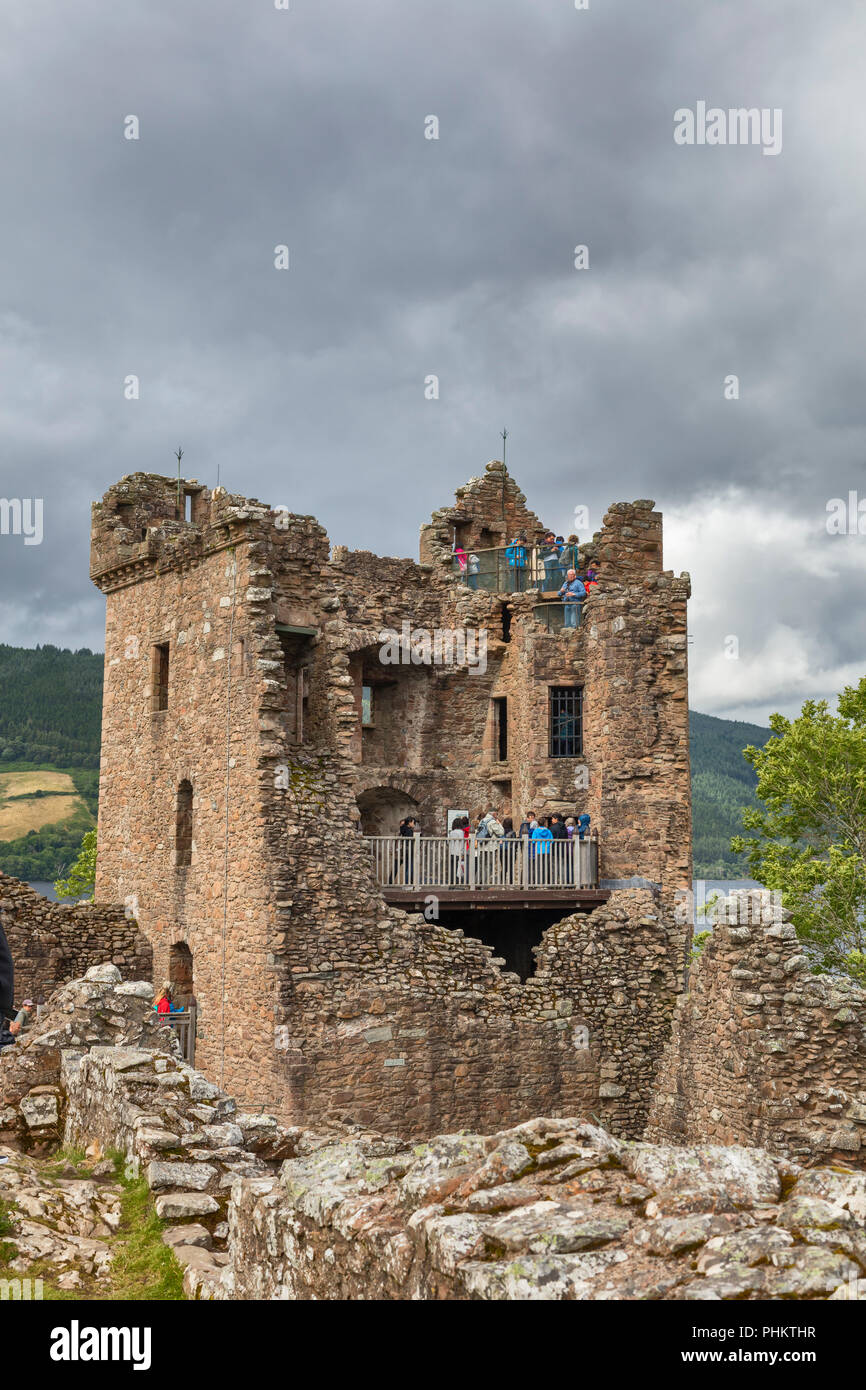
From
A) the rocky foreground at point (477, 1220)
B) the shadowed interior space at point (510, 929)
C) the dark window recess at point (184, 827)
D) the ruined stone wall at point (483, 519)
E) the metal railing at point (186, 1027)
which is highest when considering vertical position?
the ruined stone wall at point (483, 519)

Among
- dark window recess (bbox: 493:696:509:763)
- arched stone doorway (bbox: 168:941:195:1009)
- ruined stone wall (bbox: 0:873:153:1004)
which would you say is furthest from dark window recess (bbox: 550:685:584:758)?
ruined stone wall (bbox: 0:873:153:1004)

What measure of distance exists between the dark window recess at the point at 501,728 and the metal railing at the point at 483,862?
440 cm

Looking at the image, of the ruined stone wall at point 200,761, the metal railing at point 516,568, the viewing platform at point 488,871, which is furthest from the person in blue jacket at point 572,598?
the ruined stone wall at point 200,761

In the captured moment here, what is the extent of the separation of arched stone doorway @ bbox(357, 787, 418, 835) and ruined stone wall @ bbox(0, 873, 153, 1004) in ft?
20.1

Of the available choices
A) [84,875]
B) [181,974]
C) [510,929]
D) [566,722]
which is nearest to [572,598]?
[566,722]

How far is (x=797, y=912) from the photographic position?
35250 mm

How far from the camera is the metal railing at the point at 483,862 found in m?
24.0

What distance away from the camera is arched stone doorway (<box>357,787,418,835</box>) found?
29047 millimetres

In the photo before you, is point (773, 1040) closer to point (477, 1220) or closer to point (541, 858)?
point (541, 858)

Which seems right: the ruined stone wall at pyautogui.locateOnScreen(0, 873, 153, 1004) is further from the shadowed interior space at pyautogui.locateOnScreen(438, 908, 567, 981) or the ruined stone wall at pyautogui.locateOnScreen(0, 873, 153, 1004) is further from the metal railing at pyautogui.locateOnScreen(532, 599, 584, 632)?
the metal railing at pyautogui.locateOnScreen(532, 599, 584, 632)

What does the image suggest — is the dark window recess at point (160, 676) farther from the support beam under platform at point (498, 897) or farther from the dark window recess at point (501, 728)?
the dark window recess at point (501, 728)

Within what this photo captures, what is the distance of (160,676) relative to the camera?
26.5 m
